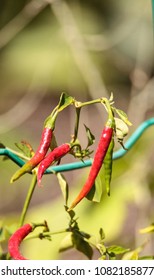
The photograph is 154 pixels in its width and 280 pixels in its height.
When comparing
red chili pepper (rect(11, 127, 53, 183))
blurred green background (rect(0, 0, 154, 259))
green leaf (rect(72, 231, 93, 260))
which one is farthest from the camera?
blurred green background (rect(0, 0, 154, 259))

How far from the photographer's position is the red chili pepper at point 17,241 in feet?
2.29

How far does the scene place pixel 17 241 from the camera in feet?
2.35

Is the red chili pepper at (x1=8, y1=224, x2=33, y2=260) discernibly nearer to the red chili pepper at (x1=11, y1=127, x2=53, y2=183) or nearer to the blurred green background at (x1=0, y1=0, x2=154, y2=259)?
the red chili pepper at (x1=11, y1=127, x2=53, y2=183)

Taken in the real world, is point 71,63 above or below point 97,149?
above

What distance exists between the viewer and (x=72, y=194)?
1.08m

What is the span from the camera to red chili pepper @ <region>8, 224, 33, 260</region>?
699 mm

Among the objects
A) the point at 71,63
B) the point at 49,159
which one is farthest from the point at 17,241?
the point at 71,63

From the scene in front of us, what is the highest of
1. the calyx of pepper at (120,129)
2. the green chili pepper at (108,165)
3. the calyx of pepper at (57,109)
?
the calyx of pepper at (57,109)

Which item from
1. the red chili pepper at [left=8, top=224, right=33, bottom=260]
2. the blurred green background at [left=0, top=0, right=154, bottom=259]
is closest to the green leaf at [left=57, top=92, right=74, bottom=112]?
the red chili pepper at [left=8, top=224, right=33, bottom=260]

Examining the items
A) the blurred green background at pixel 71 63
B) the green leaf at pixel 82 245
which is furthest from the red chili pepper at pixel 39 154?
the blurred green background at pixel 71 63

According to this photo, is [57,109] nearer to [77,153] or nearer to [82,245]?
[77,153]

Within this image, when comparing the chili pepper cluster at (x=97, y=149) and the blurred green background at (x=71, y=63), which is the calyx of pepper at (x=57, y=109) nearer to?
the chili pepper cluster at (x=97, y=149)
